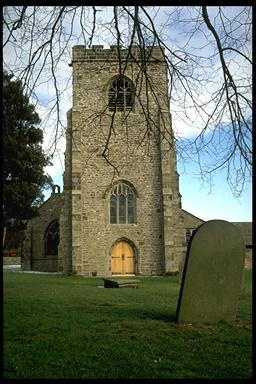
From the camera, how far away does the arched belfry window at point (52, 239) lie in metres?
28.0

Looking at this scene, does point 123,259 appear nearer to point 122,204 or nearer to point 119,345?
point 122,204

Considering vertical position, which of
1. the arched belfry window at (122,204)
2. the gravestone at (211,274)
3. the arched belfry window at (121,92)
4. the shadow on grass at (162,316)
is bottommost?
the shadow on grass at (162,316)

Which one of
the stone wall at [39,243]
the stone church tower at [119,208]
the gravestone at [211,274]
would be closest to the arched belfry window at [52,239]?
the stone wall at [39,243]

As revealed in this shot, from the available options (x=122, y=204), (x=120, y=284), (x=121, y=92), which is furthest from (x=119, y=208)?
(x=121, y=92)

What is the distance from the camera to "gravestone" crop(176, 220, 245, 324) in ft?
20.1

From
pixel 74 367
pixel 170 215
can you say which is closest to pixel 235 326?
pixel 74 367

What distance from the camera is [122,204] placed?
23672mm

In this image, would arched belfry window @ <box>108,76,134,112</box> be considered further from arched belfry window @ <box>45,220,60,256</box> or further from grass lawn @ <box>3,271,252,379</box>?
arched belfry window @ <box>45,220,60,256</box>

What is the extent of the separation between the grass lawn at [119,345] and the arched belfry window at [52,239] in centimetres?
2037

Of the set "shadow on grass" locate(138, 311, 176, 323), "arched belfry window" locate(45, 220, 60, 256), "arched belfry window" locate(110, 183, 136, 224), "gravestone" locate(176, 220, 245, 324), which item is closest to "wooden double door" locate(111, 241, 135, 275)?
"arched belfry window" locate(110, 183, 136, 224)

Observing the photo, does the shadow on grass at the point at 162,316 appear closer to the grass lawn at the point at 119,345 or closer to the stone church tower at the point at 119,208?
the grass lawn at the point at 119,345

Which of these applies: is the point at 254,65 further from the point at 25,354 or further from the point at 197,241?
the point at 25,354

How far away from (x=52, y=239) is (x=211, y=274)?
23.0 metres
